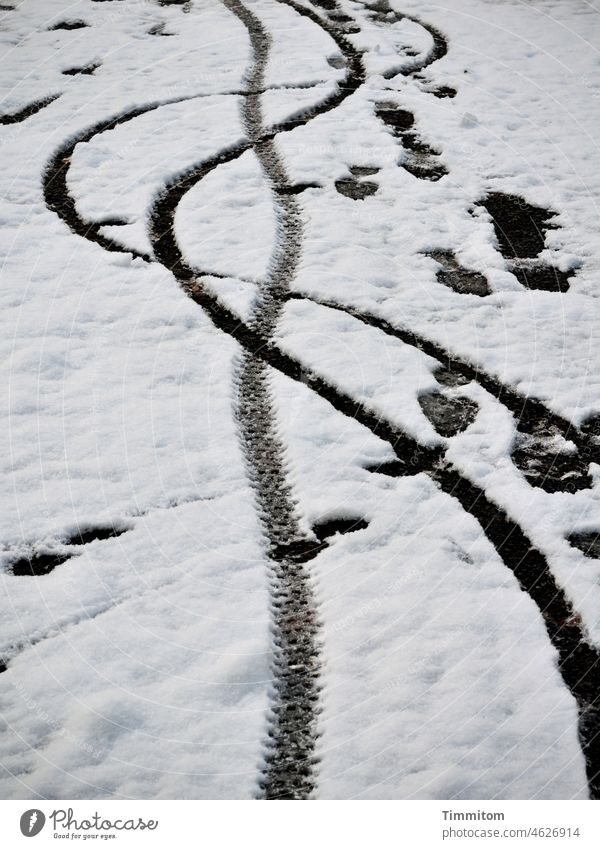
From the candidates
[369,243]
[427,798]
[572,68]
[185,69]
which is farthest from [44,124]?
[427,798]

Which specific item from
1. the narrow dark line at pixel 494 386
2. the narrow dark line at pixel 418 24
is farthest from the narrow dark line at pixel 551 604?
the narrow dark line at pixel 418 24

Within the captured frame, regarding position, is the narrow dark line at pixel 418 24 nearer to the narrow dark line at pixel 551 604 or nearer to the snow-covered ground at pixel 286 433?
the snow-covered ground at pixel 286 433

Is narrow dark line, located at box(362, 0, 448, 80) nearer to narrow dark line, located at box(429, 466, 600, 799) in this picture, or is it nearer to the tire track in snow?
the tire track in snow

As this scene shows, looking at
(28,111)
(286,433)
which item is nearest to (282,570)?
(286,433)

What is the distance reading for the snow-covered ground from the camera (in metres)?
1.74

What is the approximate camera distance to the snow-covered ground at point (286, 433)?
1.74 meters

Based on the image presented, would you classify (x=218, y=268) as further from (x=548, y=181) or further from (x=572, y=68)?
(x=572, y=68)

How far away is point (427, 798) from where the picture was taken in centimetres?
162

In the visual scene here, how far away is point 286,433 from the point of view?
2.46 m

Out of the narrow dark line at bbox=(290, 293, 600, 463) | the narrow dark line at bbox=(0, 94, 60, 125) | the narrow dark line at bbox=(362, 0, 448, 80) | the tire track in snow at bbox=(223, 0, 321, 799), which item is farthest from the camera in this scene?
the narrow dark line at bbox=(362, 0, 448, 80)

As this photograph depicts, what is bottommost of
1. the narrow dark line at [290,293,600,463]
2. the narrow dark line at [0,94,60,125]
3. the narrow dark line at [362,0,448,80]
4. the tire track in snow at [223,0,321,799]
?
the tire track in snow at [223,0,321,799]

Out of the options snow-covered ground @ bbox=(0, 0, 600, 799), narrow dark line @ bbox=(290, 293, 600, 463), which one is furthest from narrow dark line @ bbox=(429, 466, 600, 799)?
narrow dark line @ bbox=(290, 293, 600, 463)

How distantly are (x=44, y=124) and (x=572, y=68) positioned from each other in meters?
2.93

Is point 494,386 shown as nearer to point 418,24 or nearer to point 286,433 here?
point 286,433
